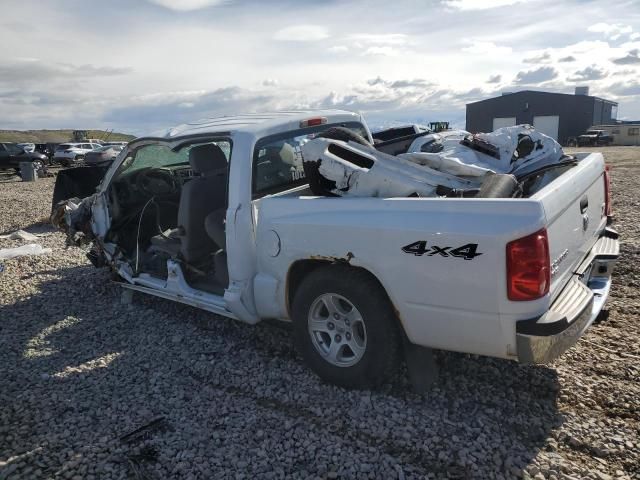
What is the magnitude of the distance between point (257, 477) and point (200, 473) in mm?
334

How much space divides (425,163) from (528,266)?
138cm

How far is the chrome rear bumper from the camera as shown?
264cm

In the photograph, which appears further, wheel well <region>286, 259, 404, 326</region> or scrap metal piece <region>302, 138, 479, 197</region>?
wheel well <region>286, 259, 404, 326</region>

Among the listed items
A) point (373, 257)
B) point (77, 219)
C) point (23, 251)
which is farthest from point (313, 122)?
point (23, 251)

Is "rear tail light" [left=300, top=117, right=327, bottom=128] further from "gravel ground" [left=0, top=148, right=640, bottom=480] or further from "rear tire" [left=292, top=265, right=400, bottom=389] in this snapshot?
"gravel ground" [left=0, top=148, right=640, bottom=480]

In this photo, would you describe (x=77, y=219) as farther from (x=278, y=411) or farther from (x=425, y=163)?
(x=425, y=163)

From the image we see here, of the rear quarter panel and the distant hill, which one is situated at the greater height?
the distant hill

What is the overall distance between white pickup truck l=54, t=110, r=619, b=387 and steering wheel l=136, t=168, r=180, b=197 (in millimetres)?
773

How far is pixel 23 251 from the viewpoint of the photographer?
809 cm

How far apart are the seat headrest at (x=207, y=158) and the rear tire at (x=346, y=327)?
1.80 meters

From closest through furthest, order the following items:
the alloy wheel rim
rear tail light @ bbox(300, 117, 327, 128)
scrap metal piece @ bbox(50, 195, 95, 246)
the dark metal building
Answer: the alloy wheel rim < rear tail light @ bbox(300, 117, 327, 128) < scrap metal piece @ bbox(50, 195, 95, 246) < the dark metal building

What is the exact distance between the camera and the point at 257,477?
Answer: 8.93 ft

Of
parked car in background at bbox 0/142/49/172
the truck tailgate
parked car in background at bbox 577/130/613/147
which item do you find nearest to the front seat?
the truck tailgate

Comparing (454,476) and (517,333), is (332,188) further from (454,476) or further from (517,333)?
(454,476)
